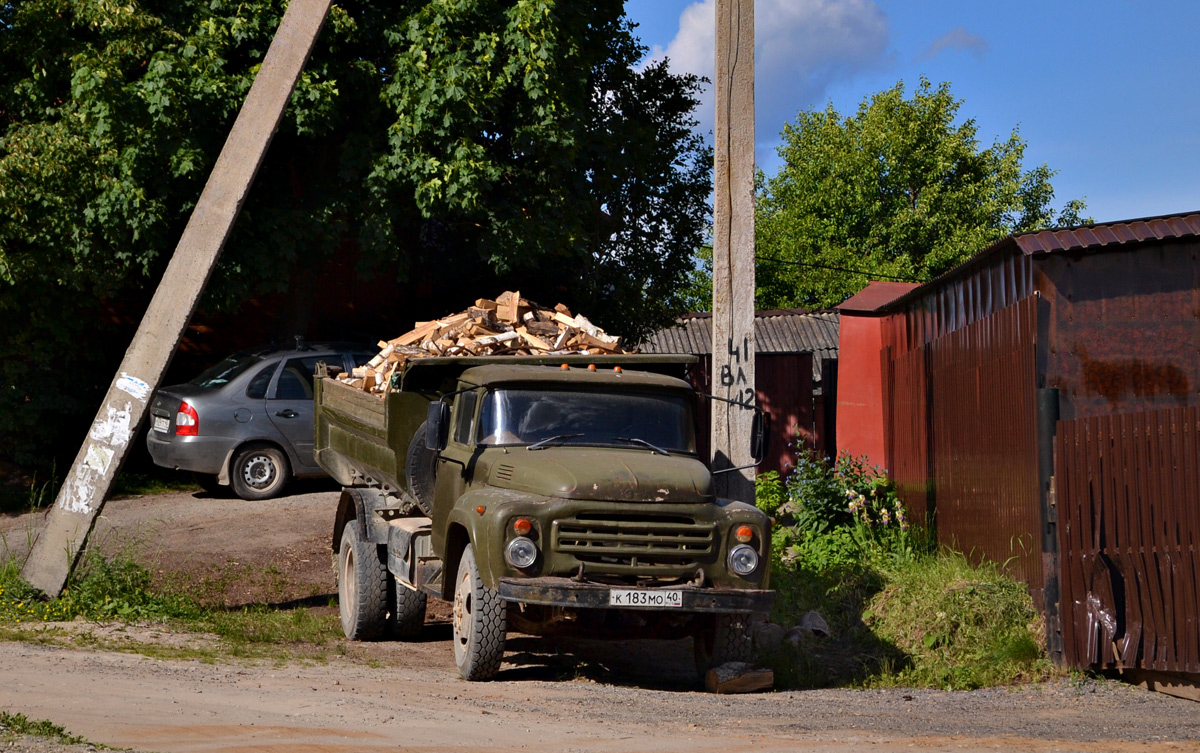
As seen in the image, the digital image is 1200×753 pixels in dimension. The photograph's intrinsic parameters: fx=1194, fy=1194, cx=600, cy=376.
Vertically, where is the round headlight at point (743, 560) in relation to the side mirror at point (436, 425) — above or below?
below

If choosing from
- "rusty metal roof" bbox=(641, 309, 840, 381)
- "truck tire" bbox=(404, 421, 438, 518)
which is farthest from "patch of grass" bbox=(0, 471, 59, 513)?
"rusty metal roof" bbox=(641, 309, 840, 381)

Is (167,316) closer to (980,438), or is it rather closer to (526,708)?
(526,708)

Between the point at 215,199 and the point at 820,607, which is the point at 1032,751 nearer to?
the point at 820,607

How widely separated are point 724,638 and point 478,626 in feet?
5.24

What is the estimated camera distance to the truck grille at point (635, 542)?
715 centimetres

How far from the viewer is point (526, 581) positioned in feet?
22.8

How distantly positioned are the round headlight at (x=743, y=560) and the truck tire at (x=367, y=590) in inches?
127

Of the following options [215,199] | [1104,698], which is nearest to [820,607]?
[1104,698]

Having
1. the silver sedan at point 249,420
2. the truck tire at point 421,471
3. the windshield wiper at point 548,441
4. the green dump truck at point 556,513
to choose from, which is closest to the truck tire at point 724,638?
the green dump truck at point 556,513

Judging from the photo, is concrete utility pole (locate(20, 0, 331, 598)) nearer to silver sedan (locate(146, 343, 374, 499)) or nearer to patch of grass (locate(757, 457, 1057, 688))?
silver sedan (locate(146, 343, 374, 499))

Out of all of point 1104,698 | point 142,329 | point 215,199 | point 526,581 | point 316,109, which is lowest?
point 1104,698

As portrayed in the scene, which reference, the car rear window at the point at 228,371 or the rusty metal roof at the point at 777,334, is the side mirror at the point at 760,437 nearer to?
the car rear window at the point at 228,371

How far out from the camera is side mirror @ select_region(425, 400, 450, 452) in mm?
7707

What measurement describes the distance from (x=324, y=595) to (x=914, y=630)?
5.41m
